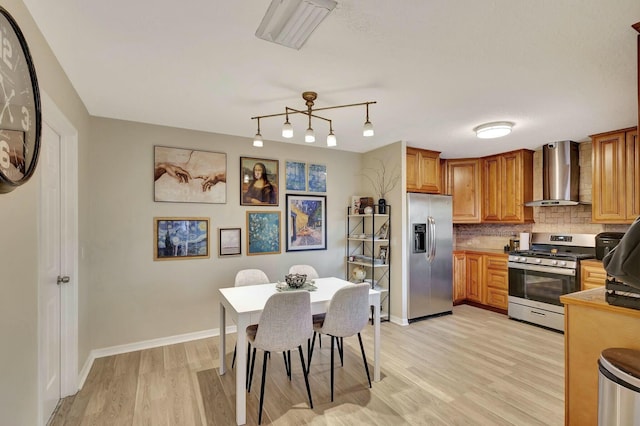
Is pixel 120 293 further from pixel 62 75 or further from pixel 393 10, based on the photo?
pixel 393 10

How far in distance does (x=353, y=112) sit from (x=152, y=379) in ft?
10.1

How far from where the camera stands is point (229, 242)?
3.87 meters

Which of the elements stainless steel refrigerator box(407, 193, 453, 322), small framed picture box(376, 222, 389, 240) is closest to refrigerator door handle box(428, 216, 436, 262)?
stainless steel refrigerator box(407, 193, 453, 322)

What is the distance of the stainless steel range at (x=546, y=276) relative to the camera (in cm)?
385

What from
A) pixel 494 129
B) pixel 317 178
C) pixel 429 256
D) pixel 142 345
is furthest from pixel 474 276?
pixel 142 345

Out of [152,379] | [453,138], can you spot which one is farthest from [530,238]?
[152,379]

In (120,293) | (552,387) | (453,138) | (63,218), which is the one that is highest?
(453,138)

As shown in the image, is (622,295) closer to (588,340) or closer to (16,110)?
(588,340)

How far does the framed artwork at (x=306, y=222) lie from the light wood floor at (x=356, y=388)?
1.44 m

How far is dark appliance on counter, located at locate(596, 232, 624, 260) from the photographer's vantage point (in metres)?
3.45

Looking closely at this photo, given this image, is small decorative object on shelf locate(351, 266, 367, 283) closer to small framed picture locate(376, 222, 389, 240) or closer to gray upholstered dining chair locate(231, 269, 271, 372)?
small framed picture locate(376, 222, 389, 240)

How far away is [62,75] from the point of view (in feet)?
7.16

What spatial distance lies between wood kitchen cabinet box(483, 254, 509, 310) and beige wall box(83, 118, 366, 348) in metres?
3.47

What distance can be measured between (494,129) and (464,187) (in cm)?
201
